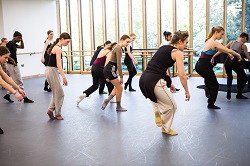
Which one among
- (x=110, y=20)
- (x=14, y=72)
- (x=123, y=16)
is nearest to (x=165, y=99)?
(x=14, y=72)

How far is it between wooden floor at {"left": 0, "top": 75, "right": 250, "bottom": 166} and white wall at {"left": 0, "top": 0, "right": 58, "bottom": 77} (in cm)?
605

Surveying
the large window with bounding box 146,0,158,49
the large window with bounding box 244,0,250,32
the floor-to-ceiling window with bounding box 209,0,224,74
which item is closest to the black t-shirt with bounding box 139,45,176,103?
the large window with bounding box 244,0,250,32

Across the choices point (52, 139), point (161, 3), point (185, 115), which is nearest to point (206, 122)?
point (185, 115)

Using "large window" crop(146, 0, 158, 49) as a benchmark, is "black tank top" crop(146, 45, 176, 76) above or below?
below

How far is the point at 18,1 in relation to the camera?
1298cm

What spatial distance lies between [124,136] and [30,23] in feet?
32.3

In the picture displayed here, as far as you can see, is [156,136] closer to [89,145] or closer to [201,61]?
[89,145]

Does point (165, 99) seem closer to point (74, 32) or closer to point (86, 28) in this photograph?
point (86, 28)

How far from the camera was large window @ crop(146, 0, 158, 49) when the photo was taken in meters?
13.1

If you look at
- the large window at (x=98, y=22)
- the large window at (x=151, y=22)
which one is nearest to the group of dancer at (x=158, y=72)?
the large window at (x=151, y=22)

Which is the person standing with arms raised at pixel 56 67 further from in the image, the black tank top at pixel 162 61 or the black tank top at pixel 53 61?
the black tank top at pixel 162 61

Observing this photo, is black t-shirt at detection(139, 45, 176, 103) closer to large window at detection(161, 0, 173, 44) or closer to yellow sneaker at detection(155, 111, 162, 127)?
yellow sneaker at detection(155, 111, 162, 127)

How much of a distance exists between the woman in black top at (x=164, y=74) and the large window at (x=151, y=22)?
28.0 feet

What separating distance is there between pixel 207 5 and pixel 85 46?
5.31 meters
